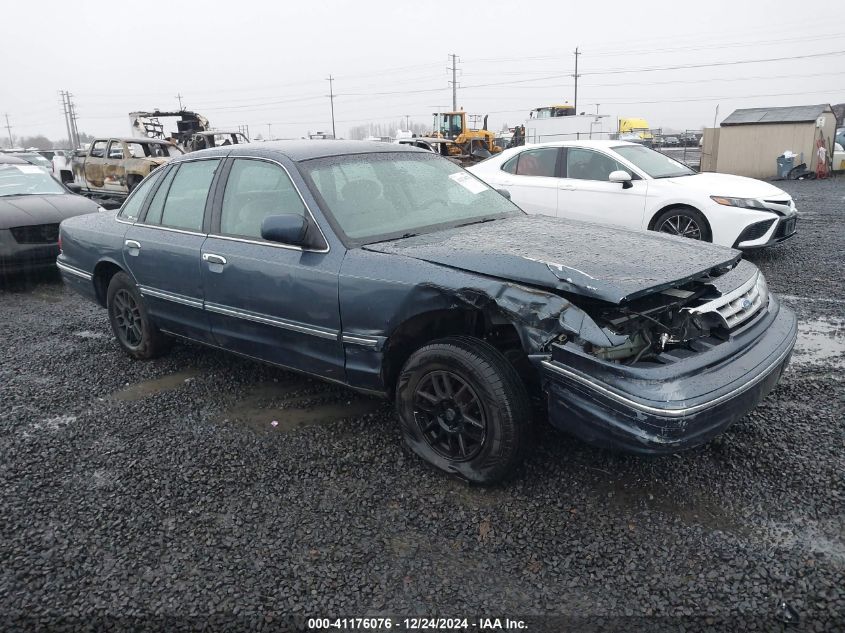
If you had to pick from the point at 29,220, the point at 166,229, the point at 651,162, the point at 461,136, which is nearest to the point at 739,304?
the point at 166,229

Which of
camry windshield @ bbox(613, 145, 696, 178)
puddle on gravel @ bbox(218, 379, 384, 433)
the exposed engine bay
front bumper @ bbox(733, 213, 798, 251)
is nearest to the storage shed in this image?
camry windshield @ bbox(613, 145, 696, 178)

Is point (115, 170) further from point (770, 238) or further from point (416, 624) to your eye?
point (416, 624)

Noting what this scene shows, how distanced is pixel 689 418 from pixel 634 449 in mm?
244

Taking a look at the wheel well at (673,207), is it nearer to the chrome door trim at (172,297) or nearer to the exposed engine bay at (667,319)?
the exposed engine bay at (667,319)

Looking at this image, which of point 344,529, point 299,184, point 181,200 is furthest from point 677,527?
point 181,200

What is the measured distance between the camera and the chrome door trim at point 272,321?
10.9ft

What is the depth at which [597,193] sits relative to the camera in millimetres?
7547

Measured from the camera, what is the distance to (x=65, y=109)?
7375cm

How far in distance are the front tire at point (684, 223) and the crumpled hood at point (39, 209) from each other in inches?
275

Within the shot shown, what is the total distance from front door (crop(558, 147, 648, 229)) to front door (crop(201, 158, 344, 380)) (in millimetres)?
4690

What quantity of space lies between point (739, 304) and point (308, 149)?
101 inches

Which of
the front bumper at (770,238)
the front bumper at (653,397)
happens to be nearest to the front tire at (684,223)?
the front bumper at (770,238)

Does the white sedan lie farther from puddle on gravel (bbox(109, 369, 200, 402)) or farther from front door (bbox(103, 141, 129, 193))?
front door (bbox(103, 141, 129, 193))

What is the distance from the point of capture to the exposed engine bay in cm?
260
